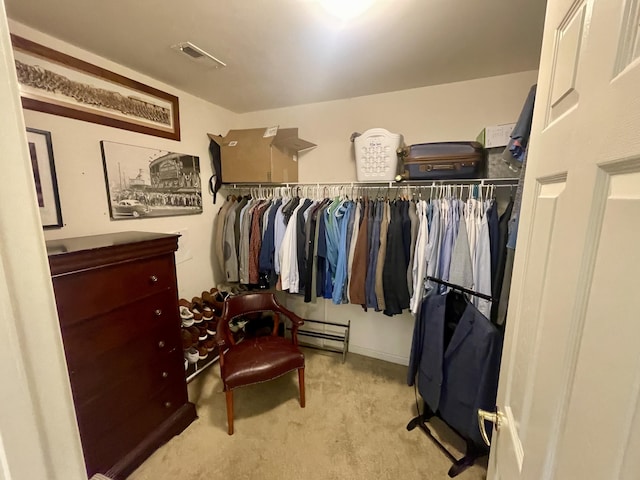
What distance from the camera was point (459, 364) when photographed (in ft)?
4.67

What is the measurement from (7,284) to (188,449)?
69.9 inches

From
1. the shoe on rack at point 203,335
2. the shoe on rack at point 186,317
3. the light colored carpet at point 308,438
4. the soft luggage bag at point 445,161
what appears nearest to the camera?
the light colored carpet at point 308,438

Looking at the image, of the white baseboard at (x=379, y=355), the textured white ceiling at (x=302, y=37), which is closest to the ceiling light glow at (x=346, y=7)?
the textured white ceiling at (x=302, y=37)

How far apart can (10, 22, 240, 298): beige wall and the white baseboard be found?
162 centimetres

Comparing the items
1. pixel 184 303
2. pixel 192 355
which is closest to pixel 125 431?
pixel 192 355

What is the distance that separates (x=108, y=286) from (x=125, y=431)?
83 centimetres

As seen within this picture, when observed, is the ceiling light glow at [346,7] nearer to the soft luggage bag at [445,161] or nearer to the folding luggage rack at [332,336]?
the soft luggage bag at [445,161]

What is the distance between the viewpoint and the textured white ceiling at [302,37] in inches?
47.7

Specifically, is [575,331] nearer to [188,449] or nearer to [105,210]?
[188,449]

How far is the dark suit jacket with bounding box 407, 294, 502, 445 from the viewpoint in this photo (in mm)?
1285

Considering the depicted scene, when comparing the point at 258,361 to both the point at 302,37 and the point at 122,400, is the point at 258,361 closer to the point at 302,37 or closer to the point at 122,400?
the point at 122,400

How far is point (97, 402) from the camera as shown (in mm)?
1309

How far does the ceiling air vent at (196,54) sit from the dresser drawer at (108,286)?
3.98 feet

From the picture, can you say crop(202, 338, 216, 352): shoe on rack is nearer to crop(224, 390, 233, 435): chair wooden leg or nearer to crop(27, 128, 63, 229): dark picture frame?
crop(224, 390, 233, 435): chair wooden leg
